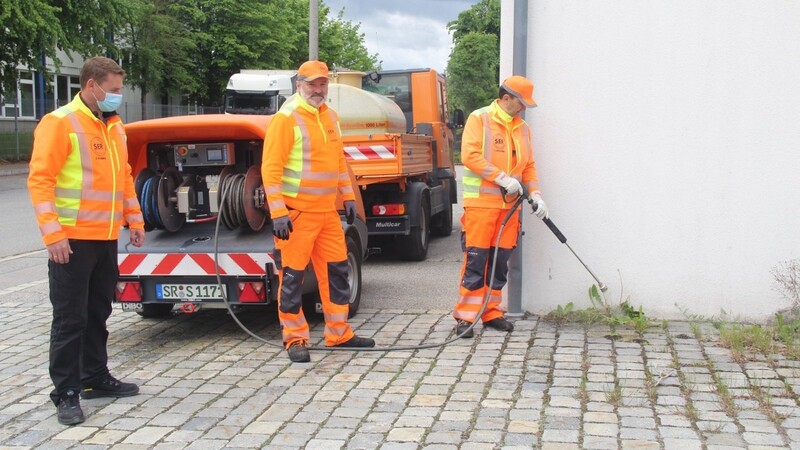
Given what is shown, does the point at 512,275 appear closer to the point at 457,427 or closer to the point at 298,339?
the point at 298,339

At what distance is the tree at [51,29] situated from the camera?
23.1 meters

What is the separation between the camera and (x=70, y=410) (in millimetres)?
4828

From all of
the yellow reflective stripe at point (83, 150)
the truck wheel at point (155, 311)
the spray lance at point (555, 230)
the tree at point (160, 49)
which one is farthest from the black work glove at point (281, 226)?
the tree at point (160, 49)

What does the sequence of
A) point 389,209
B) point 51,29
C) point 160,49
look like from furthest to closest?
point 160,49 → point 51,29 → point 389,209

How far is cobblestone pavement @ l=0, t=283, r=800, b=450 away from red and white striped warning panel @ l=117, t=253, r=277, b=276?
53 centimetres

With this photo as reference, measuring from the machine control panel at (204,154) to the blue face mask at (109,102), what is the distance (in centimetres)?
179

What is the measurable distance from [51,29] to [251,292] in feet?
65.9

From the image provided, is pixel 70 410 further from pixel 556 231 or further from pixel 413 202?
pixel 413 202

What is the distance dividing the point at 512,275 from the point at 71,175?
3.63 metres

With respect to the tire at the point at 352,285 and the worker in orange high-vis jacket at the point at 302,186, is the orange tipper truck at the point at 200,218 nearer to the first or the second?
the tire at the point at 352,285

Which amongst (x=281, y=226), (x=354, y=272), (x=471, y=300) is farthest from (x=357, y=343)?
(x=354, y=272)

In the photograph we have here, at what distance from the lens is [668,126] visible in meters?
6.96

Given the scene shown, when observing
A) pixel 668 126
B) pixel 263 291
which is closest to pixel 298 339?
pixel 263 291

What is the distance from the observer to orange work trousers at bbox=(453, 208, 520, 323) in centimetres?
670
